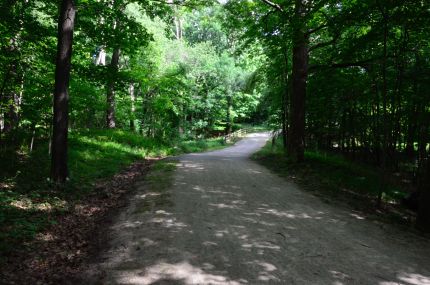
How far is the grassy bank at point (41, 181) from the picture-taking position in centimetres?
536

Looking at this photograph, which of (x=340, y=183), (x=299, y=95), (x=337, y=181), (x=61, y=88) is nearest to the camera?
(x=61, y=88)

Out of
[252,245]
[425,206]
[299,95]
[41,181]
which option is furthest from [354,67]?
[41,181]

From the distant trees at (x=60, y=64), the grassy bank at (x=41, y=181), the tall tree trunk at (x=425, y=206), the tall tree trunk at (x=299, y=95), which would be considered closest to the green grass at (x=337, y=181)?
the tall tree trunk at (x=299, y=95)

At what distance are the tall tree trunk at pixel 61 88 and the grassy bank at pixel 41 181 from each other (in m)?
0.45

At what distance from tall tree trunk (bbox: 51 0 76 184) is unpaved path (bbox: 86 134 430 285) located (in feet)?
6.88

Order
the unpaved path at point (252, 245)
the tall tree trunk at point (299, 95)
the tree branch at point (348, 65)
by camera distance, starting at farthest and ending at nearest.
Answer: the tall tree trunk at point (299, 95) < the tree branch at point (348, 65) < the unpaved path at point (252, 245)

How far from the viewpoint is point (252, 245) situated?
4.96 meters

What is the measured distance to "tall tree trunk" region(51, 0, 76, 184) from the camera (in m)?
7.98

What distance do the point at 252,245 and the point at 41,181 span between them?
18.4 feet

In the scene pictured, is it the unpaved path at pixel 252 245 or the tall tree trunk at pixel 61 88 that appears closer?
the unpaved path at pixel 252 245

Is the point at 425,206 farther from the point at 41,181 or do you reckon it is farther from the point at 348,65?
the point at 41,181

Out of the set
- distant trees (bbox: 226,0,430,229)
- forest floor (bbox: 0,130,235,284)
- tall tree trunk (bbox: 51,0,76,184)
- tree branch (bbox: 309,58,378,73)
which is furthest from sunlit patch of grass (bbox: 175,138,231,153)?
tall tree trunk (bbox: 51,0,76,184)

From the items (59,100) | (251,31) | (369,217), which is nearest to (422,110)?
(369,217)

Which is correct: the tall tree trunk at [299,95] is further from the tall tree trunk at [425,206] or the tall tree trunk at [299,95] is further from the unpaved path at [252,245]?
the tall tree trunk at [425,206]
